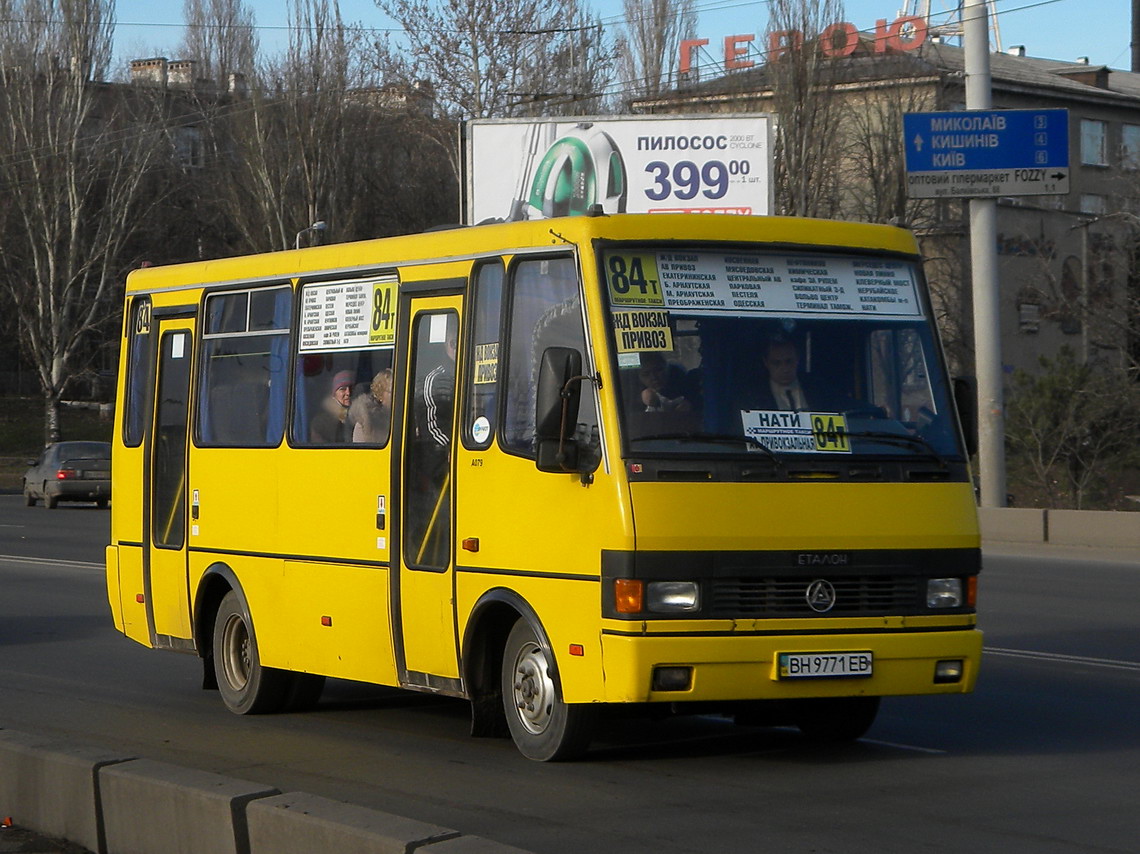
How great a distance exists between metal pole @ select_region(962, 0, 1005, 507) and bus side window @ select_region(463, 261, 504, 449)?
63.2ft

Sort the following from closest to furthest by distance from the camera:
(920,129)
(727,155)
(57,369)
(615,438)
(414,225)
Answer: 1. (615,438)
2. (920,129)
3. (727,155)
4. (57,369)
5. (414,225)

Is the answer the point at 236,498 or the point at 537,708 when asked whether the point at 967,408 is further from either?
the point at 236,498

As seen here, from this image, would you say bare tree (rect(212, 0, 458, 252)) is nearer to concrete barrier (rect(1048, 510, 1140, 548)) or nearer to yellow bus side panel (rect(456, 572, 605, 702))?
concrete barrier (rect(1048, 510, 1140, 548))

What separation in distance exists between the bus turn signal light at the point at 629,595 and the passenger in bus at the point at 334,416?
251 cm

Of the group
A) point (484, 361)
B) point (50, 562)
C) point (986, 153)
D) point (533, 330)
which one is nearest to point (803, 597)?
point (533, 330)

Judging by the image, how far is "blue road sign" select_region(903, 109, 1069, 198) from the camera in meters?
26.8

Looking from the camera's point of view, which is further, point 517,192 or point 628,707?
point 517,192

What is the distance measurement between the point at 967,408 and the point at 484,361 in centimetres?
235

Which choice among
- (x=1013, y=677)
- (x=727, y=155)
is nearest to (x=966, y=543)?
(x=1013, y=677)

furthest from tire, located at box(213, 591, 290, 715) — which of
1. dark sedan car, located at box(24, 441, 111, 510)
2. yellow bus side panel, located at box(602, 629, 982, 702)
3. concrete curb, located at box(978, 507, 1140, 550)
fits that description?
dark sedan car, located at box(24, 441, 111, 510)

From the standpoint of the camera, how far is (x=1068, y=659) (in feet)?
41.1

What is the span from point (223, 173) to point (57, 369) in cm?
1045

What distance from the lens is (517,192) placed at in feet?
121

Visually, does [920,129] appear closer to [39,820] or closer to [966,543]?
[966,543]
